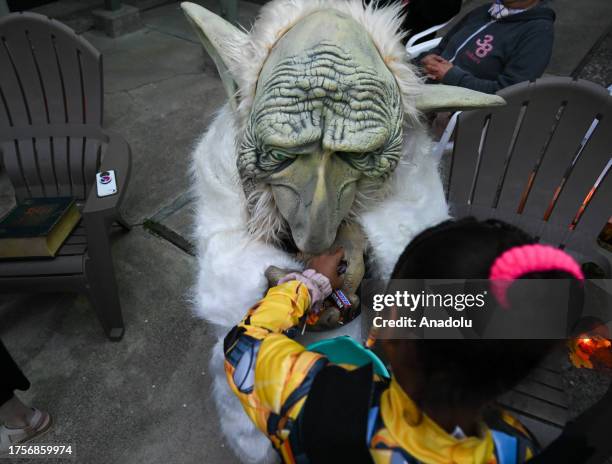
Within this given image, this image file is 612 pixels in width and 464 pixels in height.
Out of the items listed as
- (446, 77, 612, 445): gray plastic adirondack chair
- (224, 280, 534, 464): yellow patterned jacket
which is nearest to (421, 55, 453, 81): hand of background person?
(446, 77, 612, 445): gray plastic adirondack chair

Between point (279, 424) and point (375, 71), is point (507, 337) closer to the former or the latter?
point (279, 424)

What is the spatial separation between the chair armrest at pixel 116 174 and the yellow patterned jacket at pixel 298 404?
→ 1252 mm

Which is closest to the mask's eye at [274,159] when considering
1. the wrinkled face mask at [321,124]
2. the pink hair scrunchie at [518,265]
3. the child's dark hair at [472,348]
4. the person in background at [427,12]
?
the wrinkled face mask at [321,124]

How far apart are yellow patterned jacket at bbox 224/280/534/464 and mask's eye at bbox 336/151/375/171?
1.14ft

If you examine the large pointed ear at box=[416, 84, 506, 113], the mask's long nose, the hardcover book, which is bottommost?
the hardcover book

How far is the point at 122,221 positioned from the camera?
3018 mm

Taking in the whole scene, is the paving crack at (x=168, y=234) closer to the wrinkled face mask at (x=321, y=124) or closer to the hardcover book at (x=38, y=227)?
the hardcover book at (x=38, y=227)

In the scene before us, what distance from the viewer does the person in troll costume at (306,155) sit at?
1129mm

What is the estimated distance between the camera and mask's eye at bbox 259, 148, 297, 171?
1.17m

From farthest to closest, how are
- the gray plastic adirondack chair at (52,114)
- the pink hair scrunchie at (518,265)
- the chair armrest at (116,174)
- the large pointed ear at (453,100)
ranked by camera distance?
the gray plastic adirondack chair at (52,114) → the chair armrest at (116,174) → the large pointed ear at (453,100) → the pink hair scrunchie at (518,265)

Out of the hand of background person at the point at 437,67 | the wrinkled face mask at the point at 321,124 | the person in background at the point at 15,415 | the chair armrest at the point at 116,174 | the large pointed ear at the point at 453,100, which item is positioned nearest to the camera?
the wrinkled face mask at the point at 321,124

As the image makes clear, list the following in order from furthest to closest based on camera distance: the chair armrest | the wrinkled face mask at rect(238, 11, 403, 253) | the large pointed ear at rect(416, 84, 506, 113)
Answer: the chair armrest < the large pointed ear at rect(416, 84, 506, 113) < the wrinkled face mask at rect(238, 11, 403, 253)

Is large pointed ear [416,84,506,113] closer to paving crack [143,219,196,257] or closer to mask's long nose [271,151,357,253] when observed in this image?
mask's long nose [271,151,357,253]

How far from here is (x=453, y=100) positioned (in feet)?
4.23
